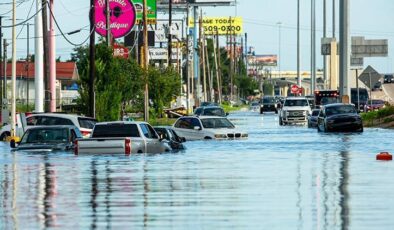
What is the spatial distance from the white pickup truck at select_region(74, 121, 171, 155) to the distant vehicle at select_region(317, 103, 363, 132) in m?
24.9

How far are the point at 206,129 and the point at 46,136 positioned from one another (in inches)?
598

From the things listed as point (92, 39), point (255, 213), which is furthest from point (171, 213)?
point (92, 39)

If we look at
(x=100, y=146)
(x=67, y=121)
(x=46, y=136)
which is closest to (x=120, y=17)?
(x=67, y=121)

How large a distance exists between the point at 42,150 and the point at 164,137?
5261 mm

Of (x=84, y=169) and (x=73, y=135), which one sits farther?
(x=73, y=135)

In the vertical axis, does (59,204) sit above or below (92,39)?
below

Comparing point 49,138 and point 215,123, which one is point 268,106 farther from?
point 49,138

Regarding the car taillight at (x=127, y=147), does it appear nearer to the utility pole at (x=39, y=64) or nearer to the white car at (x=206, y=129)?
the white car at (x=206, y=129)

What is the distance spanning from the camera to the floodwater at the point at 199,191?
1864cm

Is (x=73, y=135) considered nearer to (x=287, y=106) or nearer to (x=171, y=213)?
(x=171, y=213)

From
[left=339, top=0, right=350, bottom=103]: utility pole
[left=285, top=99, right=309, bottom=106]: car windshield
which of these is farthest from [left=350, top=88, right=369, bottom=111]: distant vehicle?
[left=339, top=0, right=350, bottom=103]: utility pole

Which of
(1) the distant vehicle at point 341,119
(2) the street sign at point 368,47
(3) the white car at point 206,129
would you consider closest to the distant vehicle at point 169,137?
(3) the white car at point 206,129

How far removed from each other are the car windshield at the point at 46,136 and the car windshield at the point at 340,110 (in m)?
26.0

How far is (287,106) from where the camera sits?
276 ft
